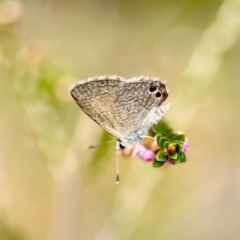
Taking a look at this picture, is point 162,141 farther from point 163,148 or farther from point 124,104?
point 124,104

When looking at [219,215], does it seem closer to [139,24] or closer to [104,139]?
[104,139]

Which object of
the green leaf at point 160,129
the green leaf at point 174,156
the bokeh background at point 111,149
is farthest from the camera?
the bokeh background at point 111,149

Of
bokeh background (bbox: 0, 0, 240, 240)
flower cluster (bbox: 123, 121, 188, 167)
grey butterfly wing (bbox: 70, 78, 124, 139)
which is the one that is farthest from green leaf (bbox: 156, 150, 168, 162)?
bokeh background (bbox: 0, 0, 240, 240)

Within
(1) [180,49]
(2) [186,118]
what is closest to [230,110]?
(2) [186,118]

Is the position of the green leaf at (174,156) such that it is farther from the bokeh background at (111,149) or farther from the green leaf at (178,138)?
the bokeh background at (111,149)

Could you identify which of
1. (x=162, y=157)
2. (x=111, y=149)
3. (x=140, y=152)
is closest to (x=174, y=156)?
(x=162, y=157)

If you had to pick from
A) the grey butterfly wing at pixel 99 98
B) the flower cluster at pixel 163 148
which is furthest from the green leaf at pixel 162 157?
the grey butterfly wing at pixel 99 98
